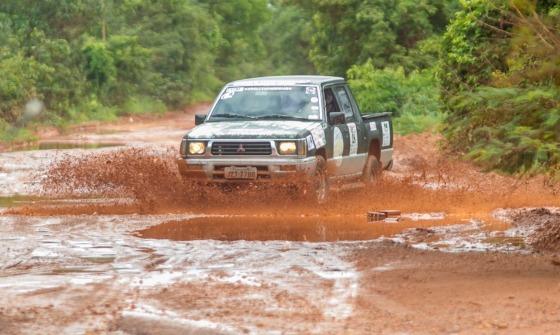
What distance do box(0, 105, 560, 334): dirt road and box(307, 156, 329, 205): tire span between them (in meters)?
0.17

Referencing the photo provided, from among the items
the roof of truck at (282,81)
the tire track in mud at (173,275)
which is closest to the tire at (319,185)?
the roof of truck at (282,81)

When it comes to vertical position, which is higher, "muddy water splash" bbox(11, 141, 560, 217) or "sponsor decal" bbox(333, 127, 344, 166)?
"sponsor decal" bbox(333, 127, 344, 166)

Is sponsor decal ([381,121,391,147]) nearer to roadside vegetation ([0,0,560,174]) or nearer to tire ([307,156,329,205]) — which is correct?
roadside vegetation ([0,0,560,174])

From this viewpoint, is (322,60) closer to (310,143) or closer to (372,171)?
(372,171)

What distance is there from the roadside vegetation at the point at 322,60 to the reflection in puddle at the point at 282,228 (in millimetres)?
1334

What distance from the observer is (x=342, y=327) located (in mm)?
7980

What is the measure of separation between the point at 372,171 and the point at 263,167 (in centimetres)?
314

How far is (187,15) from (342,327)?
67.0 meters

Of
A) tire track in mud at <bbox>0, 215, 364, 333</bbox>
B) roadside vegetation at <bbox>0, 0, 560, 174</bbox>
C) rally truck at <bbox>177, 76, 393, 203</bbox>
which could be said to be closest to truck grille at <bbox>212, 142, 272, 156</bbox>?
rally truck at <bbox>177, 76, 393, 203</bbox>

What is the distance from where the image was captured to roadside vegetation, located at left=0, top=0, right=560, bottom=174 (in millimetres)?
10203

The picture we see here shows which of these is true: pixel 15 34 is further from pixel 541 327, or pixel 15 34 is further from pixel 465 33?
pixel 541 327

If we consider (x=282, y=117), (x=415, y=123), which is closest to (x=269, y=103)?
(x=282, y=117)

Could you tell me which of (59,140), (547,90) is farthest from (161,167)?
(59,140)

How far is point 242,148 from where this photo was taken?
51.8ft
